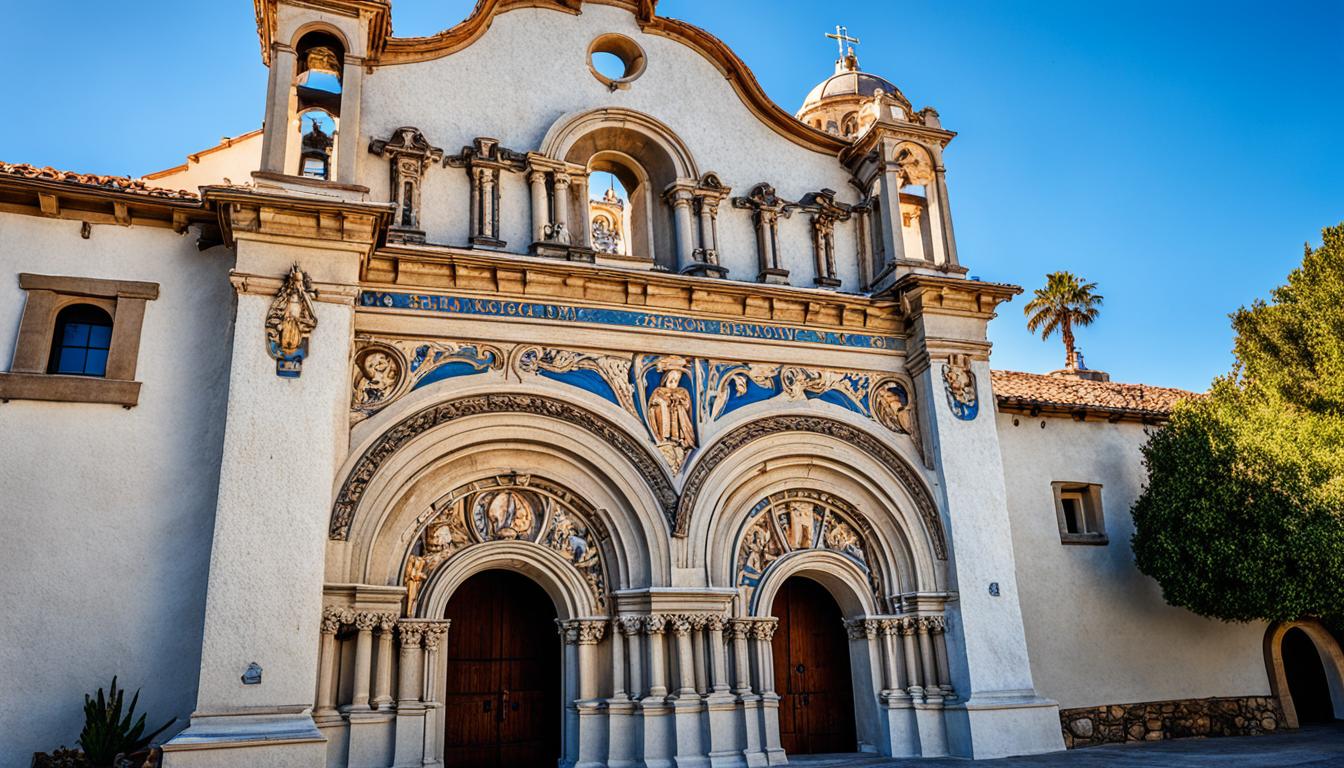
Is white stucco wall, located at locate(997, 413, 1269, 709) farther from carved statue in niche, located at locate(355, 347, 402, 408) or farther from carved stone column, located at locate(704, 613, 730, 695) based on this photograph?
carved statue in niche, located at locate(355, 347, 402, 408)

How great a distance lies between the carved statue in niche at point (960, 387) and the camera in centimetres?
1476

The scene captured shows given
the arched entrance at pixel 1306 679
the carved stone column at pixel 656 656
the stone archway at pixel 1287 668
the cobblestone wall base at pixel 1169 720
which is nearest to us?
the carved stone column at pixel 656 656

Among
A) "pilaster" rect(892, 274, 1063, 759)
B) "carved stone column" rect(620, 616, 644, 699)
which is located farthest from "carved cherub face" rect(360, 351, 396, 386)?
"pilaster" rect(892, 274, 1063, 759)

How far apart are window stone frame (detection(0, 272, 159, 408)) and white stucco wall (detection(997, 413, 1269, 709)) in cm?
1317

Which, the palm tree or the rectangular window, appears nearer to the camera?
the rectangular window

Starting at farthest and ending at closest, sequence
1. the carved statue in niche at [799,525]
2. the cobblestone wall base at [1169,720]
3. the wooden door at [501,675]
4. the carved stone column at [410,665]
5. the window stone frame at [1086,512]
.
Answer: the window stone frame at [1086,512] → the cobblestone wall base at [1169,720] → the carved statue in niche at [799,525] → the wooden door at [501,675] → the carved stone column at [410,665]

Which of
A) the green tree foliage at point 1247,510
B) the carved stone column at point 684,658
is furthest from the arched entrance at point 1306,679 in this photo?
the carved stone column at point 684,658

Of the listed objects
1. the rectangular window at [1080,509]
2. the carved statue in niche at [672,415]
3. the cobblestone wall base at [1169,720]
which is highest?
the carved statue in niche at [672,415]

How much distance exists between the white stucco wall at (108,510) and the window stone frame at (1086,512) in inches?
520

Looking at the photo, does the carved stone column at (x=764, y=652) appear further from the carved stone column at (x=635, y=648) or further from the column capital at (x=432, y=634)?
the column capital at (x=432, y=634)

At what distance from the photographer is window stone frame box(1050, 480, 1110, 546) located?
17000 millimetres

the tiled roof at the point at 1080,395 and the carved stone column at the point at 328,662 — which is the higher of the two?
the tiled roof at the point at 1080,395

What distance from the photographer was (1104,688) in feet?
53.3

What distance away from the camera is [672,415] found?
13.5 metres
